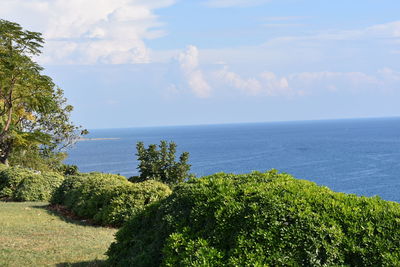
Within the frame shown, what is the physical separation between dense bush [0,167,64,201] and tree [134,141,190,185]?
17.5 ft

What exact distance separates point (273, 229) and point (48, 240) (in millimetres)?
7209

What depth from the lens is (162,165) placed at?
25734 millimetres

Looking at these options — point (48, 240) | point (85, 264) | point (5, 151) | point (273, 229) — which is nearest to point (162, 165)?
point (48, 240)

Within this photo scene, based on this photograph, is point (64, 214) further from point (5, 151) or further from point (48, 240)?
point (5, 151)

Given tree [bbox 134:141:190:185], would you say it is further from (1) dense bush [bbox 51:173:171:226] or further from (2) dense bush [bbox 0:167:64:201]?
(1) dense bush [bbox 51:173:171:226]

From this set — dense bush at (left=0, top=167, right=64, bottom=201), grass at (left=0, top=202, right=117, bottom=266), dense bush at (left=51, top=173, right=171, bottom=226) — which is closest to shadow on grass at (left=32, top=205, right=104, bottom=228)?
grass at (left=0, top=202, right=117, bottom=266)

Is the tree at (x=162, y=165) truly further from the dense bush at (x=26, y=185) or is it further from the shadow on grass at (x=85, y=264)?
the shadow on grass at (x=85, y=264)

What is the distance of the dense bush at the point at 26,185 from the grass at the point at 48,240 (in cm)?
480

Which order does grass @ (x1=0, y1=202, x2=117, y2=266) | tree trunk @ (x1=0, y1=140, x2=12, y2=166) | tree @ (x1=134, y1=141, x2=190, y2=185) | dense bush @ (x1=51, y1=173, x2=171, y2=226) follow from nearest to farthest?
grass @ (x1=0, y1=202, x2=117, y2=266) < dense bush @ (x1=51, y1=173, x2=171, y2=226) < tree @ (x1=134, y1=141, x2=190, y2=185) < tree trunk @ (x1=0, y1=140, x2=12, y2=166)

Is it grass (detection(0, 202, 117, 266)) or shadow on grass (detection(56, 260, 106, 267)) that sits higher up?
shadow on grass (detection(56, 260, 106, 267))

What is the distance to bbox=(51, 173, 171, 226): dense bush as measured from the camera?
1368 centimetres

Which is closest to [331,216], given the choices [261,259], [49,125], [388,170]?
[261,259]

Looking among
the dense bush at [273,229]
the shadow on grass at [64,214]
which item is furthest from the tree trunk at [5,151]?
the dense bush at [273,229]

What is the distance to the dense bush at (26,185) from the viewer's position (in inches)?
805
